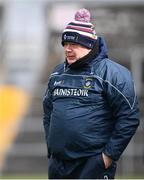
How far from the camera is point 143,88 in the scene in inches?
617

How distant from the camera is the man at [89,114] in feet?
21.4

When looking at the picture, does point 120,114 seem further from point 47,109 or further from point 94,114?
point 47,109

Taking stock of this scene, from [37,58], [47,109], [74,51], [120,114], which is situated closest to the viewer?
[120,114]

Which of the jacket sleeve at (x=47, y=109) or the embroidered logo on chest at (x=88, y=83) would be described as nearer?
the embroidered logo on chest at (x=88, y=83)

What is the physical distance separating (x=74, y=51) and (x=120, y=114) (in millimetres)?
613

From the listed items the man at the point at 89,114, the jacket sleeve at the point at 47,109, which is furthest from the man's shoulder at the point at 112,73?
the jacket sleeve at the point at 47,109

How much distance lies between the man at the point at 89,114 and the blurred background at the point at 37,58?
7.80m

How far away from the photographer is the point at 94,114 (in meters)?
6.52

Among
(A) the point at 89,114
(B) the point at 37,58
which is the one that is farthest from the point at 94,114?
(B) the point at 37,58

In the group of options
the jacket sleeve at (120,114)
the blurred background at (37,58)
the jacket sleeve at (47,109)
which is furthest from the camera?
the blurred background at (37,58)

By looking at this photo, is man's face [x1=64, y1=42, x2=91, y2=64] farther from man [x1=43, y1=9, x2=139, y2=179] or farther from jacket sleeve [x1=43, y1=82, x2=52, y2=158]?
jacket sleeve [x1=43, y1=82, x2=52, y2=158]

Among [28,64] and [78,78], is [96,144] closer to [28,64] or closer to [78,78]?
[78,78]

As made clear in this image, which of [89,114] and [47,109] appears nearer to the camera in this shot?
[89,114]

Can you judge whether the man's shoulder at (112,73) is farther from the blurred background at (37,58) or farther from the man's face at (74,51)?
the blurred background at (37,58)
